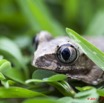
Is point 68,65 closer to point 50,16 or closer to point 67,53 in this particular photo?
point 67,53

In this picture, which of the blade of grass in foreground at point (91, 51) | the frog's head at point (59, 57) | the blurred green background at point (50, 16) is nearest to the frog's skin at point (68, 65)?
the frog's head at point (59, 57)

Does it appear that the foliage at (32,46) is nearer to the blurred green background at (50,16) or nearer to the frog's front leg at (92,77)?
the blurred green background at (50,16)

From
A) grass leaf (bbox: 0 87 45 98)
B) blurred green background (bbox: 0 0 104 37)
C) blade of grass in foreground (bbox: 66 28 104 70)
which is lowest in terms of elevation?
grass leaf (bbox: 0 87 45 98)

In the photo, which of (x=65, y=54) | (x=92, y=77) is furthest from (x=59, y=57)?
(x=92, y=77)

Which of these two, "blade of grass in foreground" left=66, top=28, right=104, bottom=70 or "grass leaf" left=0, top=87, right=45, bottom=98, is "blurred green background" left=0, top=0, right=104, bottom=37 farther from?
"grass leaf" left=0, top=87, right=45, bottom=98

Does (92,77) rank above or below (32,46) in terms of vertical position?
below

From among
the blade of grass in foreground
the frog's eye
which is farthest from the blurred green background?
the blade of grass in foreground
